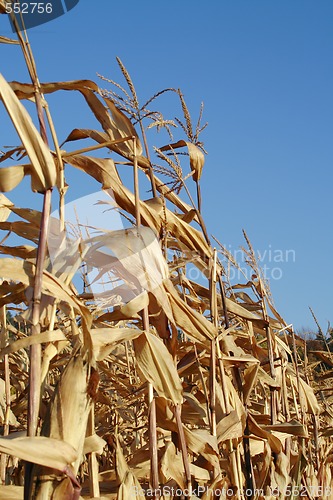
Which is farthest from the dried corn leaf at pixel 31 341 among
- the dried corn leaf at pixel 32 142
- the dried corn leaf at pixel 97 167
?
the dried corn leaf at pixel 97 167

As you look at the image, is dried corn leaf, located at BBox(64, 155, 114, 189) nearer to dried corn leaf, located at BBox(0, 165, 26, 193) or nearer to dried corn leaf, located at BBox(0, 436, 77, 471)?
dried corn leaf, located at BBox(0, 165, 26, 193)

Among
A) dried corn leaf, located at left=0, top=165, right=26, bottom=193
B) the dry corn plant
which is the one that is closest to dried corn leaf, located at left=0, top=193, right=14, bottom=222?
the dry corn plant

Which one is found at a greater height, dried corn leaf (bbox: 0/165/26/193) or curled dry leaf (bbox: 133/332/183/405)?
dried corn leaf (bbox: 0/165/26/193)

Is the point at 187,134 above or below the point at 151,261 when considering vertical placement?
above

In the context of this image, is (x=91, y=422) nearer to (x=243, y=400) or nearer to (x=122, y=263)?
(x=122, y=263)

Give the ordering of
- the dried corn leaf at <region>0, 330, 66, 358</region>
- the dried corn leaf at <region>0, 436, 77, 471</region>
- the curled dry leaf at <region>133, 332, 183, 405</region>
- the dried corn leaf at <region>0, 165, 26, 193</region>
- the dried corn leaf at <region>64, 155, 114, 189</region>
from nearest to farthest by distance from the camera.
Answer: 1. the dried corn leaf at <region>0, 436, 77, 471</region>
2. the dried corn leaf at <region>0, 330, 66, 358</region>
3. the dried corn leaf at <region>0, 165, 26, 193</region>
4. the curled dry leaf at <region>133, 332, 183, 405</region>
5. the dried corn leaf at <region>64, 155, 114, 189</region>

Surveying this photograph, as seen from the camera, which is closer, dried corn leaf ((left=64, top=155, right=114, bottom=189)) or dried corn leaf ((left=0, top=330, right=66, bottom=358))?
dried corn leaf ((left=0, top=330, right=66, bottom=358))

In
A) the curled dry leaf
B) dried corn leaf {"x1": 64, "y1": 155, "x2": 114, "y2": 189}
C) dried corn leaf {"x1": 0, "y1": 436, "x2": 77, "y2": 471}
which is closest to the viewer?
dried corn leaf {"x1": 0, "y1": 436, "x2": 77, "y2": 471}

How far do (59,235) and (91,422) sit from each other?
52 cm

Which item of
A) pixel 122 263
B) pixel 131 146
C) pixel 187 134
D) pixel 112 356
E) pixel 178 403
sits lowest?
pixel 178 403

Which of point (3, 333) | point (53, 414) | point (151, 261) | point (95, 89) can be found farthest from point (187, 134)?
point (53, 414)

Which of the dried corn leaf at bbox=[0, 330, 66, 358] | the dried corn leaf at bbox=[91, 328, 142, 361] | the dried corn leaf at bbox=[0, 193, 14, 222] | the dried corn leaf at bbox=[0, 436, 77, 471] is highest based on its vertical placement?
the dried corn leaf at bbox=[0, 193, 14, 222]

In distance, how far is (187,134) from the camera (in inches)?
102

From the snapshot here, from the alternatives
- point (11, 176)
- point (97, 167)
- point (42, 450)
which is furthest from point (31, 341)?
point (97, 167)
